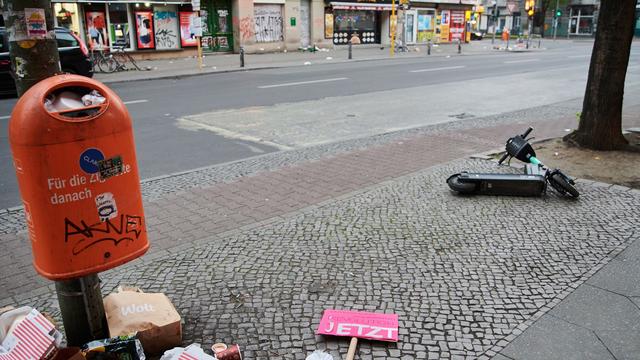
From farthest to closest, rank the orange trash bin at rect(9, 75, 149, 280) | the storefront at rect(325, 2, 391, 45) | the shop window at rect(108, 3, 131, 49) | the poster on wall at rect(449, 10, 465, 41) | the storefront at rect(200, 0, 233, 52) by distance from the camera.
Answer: the poster on wall at rect(449, 10, 465, 41) → the storefront at rect(325, 2, 391, 45) → the storefront at rect(200, 0, 233, 52) → the shop window at rect(108, 3, 131, 49) → the orange trash bin at rect(9, 75, 149, 280)

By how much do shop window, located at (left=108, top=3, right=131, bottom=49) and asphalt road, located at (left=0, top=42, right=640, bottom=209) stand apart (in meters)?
6.90

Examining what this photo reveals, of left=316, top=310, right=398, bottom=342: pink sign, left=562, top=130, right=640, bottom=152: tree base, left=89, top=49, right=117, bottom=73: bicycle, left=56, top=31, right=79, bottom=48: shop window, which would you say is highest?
left=56, top=31, right=79, bottom=48: shop window

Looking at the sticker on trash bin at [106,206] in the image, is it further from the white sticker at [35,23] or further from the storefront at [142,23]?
the storefront at [142,23]

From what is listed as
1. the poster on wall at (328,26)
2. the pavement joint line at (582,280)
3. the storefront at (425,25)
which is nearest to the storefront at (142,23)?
the poster on wall at (328,26)

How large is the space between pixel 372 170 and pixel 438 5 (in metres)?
39.8

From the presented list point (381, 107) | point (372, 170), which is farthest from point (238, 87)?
point (372, 170)

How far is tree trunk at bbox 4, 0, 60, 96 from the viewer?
2828 mm

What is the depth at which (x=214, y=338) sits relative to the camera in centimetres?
336

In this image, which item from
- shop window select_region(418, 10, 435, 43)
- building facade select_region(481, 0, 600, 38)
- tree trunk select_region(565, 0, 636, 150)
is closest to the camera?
tree trunk select_region(565, 0, 636, 150)

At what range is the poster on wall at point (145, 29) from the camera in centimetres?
2514

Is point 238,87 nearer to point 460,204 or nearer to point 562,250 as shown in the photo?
point 460,204

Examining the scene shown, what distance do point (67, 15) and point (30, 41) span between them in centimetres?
2317

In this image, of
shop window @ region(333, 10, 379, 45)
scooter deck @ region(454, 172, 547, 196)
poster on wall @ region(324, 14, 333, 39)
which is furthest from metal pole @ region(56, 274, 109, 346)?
shop window @ region(333, 10, 379, 45)

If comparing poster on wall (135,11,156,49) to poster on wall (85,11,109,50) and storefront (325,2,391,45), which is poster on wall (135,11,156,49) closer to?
poster on wall (85,11,109,50)
